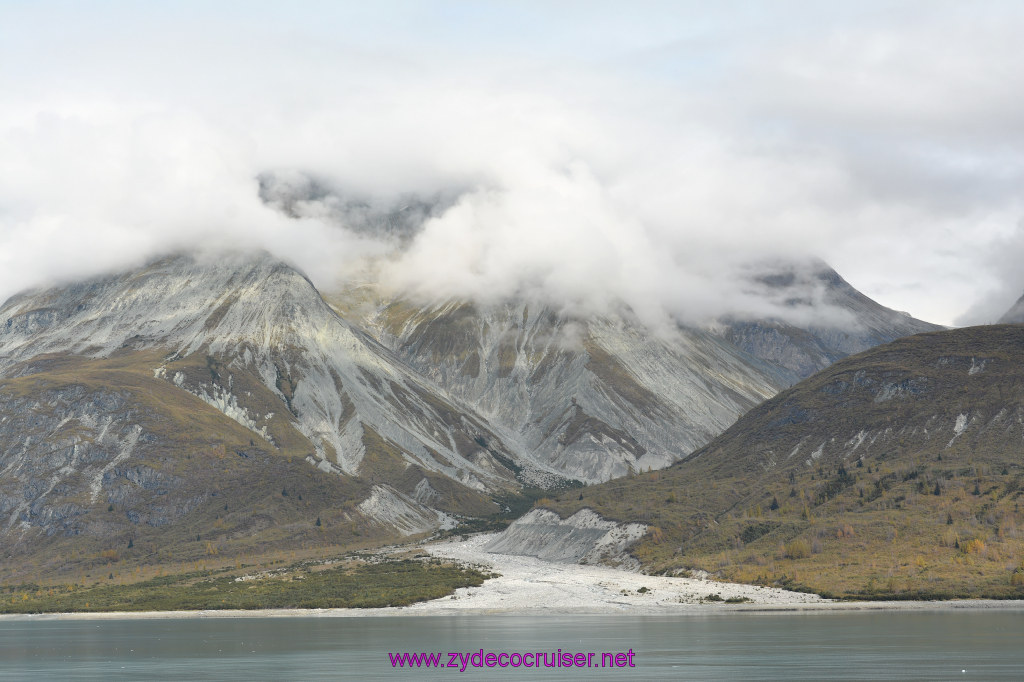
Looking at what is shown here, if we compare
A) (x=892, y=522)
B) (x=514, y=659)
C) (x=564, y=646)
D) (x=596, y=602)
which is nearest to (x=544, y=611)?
(x=596, y=602)

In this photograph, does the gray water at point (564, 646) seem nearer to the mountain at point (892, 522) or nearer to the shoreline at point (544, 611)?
the shoreline at point (544, 611)

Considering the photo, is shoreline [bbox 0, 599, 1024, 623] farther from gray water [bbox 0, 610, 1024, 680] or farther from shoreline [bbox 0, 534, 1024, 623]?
gray water [bbox 0, 610, 1024, 680]

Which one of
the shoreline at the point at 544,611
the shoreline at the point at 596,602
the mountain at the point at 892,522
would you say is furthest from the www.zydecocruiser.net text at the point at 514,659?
the mountain at the point at 892,522

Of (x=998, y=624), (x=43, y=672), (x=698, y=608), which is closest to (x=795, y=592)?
(x=698, y=608)

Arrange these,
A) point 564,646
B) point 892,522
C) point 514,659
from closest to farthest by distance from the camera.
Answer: point 514,659 < point 564,646 < point 892,522

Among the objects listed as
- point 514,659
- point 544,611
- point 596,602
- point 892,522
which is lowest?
point 544,611

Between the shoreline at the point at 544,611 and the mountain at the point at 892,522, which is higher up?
the mountain at the point at 892,522

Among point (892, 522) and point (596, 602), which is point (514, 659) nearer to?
point (596, 602)

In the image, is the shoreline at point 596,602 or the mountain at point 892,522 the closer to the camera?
the shoreline at point 596,602
